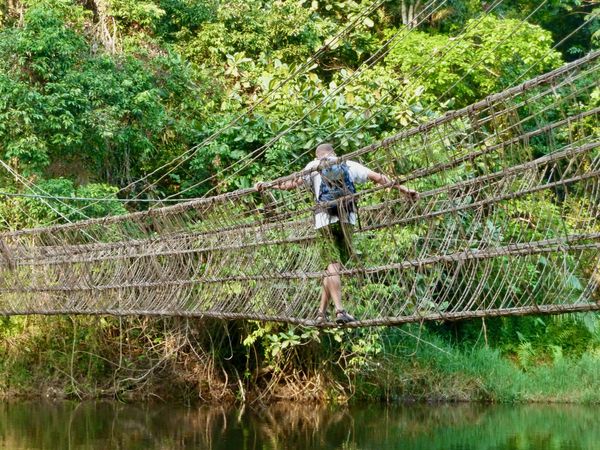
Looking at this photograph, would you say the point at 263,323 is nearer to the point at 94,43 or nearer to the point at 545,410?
the point at 545,410

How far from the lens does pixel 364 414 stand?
30.9 ft

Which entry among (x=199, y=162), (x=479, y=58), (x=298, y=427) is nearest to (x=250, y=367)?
(x=298, y=427)

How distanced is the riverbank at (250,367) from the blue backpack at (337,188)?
356 centimetres

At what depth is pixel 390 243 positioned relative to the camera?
7.11 meters

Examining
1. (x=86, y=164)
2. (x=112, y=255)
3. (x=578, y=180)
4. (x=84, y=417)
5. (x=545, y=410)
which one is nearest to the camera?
(x=578, y=180)

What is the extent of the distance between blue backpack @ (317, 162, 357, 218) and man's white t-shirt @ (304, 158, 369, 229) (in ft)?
0.07

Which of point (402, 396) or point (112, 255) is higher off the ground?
point (112, 255)

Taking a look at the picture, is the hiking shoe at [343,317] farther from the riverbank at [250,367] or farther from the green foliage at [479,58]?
the green foliage at [479,58]

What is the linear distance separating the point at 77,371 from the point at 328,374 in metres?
2.39

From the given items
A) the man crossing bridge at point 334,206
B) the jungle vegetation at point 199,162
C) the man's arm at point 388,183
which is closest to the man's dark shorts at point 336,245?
the man crossing bridge at point 334,206

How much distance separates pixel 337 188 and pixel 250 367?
4473 mm

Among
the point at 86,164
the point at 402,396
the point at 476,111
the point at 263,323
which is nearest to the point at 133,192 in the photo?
the point at 86,164

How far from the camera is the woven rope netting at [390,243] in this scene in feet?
16.6

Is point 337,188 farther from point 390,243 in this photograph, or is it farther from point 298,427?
point 298,427
